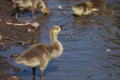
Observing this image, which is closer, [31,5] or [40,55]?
[40,55]

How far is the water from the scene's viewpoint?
30.0 feet

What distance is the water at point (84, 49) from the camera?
30.0 feet

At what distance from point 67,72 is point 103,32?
324cm

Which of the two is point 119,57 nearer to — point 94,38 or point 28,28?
point 94,38

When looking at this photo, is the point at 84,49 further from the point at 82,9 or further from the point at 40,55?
the point at 82,9

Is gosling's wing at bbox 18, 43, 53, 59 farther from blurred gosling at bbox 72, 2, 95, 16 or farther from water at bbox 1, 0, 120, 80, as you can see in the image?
blurred gosling at bbox 72, 2, 95, 16

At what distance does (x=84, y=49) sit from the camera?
1071 cm

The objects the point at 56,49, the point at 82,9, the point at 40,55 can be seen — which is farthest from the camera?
the point at 82,9

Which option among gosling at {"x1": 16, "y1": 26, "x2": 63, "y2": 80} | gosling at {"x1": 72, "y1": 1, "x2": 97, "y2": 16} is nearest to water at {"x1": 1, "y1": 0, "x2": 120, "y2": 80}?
gosling at {"x1": 72, "y1": 1, "x2": 97, "y2": 16}

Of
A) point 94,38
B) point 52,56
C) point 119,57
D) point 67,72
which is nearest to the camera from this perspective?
point 52,56

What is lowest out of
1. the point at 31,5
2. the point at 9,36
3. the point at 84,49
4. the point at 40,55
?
the point at 84,49

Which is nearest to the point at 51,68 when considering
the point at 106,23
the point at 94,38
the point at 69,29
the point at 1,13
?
the point at 94,38

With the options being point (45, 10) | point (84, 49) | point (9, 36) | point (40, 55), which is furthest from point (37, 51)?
point (45, 10)

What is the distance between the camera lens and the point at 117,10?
1457 cm
